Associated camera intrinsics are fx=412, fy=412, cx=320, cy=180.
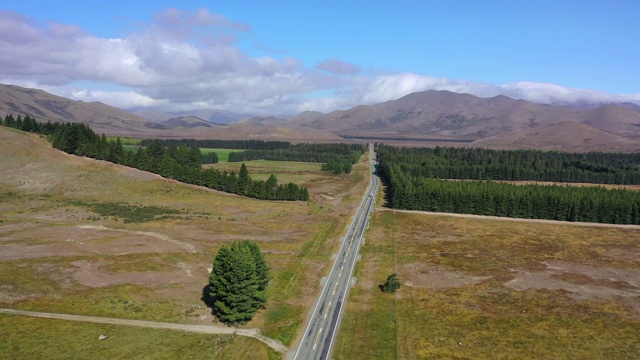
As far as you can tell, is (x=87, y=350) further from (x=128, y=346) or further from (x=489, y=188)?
(x=489, y=188)

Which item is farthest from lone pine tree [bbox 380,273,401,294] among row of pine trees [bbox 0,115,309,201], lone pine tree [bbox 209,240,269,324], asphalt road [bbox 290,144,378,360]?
row of pine trees [bbox 0,115,309,201]

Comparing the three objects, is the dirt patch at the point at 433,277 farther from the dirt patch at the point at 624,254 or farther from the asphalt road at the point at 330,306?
the dirt patch at the point at 624,254

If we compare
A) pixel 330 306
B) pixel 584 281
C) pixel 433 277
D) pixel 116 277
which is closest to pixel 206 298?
pixel 116 277

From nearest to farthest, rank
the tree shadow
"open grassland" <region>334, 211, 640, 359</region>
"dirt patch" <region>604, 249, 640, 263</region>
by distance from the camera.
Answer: "open grassland" <region>334, 211, 640, 359</region> → the tree shadow → "dirt patch" <region>604, 249, 640, 263</region>

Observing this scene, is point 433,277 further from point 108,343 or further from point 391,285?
point 108,343

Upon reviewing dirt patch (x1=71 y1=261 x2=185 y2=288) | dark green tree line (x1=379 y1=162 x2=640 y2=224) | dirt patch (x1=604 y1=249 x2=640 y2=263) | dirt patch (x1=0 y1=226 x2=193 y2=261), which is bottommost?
dirt patch (x1=604 y1=249 x2=640 y2=263)

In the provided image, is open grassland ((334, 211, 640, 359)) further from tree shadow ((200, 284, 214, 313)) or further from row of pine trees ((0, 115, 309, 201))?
row of pine trees ((0, 115, 309, 201))
